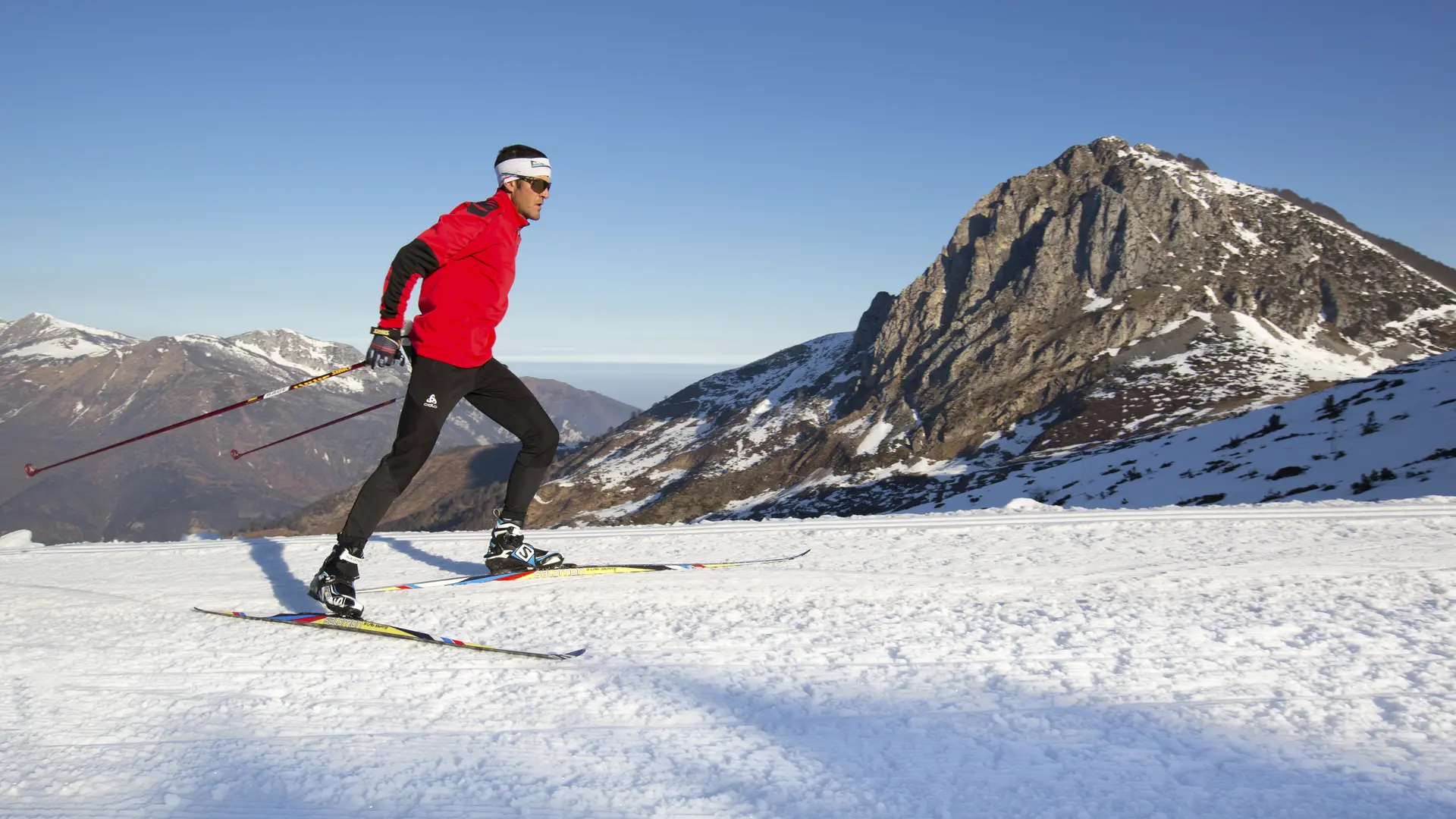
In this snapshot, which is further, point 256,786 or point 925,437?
point 925,437

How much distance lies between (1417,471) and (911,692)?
2516 centimetres

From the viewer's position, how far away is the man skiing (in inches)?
215

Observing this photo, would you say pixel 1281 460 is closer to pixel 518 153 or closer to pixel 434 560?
pixel 434 560

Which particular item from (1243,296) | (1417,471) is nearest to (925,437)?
(1243,296)

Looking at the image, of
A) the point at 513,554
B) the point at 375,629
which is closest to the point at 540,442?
the point at 513,554

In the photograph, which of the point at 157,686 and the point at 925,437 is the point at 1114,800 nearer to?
the point at 157,686

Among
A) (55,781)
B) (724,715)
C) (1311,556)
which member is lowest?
(55,781)

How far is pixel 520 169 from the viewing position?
5977 millimetres

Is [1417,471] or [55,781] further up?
[1417,471]

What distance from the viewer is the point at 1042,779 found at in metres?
2.78

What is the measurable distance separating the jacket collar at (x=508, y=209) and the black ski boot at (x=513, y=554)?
2213mm

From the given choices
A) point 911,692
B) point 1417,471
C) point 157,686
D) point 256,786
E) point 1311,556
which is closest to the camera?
point 256,786

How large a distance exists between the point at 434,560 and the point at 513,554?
1.79 meters

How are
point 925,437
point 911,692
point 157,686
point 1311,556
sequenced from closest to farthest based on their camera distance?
point 911,692, point 157,686, point 1311,556, point 925,437
